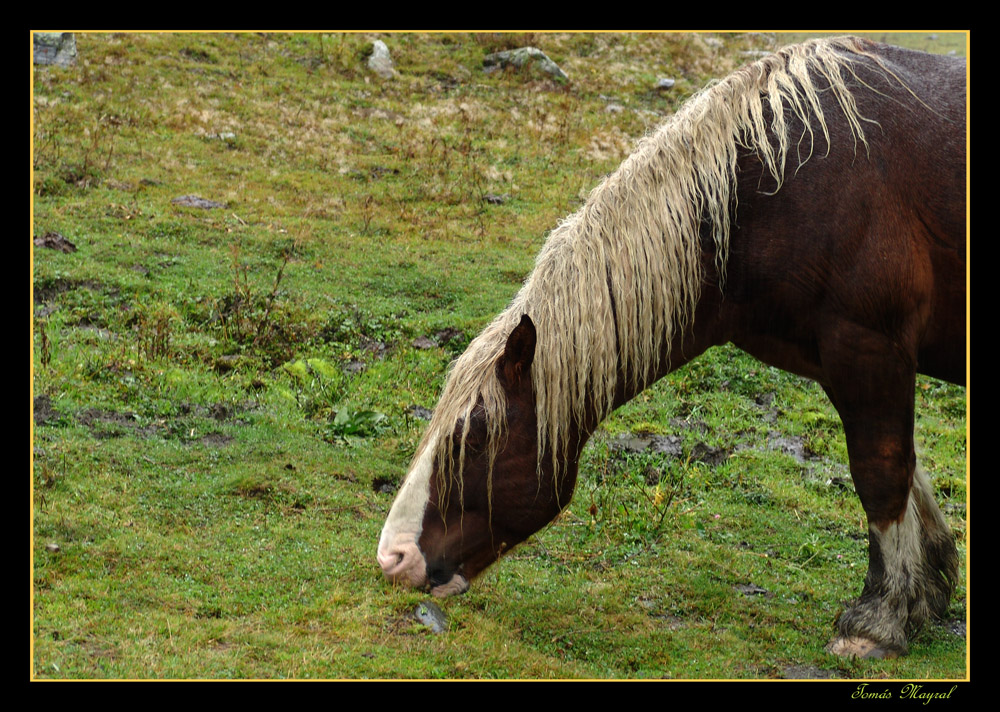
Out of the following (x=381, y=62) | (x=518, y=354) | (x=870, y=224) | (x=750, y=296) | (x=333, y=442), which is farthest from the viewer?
(x=381, y=62)

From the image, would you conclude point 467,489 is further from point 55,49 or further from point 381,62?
point 381,62

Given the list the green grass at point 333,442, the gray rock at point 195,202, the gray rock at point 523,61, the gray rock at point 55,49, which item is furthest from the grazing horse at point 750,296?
the gray rock at point 523,61

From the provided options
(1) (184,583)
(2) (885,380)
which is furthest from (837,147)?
(1) (184,583)

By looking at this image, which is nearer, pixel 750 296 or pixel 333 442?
pixel 750 296

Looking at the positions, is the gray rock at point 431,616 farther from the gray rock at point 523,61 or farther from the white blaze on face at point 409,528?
the gray rock at point 523,61

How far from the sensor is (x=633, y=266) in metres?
5.07

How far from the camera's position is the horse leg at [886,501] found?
493 centimetres

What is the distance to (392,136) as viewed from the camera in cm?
1762

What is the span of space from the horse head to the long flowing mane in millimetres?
31

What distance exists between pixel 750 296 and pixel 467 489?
204 cm

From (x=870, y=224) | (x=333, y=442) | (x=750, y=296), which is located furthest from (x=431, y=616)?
(x=870, y=224)

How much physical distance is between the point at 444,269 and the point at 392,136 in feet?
21.2

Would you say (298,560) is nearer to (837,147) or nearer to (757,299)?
(757,299)

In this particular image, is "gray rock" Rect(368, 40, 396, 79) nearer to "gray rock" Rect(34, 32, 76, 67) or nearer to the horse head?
"gray rock" Rect(34, 32, 76, 67)
